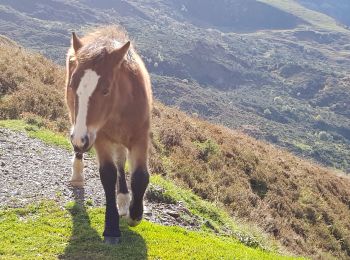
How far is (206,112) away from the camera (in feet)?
611

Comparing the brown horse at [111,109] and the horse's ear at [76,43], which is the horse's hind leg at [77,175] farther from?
the horse's ear at [76,43]

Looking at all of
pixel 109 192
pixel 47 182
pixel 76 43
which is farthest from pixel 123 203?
pixel 76 43

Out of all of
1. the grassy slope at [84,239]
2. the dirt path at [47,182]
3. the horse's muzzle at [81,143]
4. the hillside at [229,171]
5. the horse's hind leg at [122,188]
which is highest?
the horse's muzzle at [81,143]

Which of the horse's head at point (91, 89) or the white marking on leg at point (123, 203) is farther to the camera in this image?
the white marking on leg at point (123, 203)

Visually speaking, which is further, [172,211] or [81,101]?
[172,211]

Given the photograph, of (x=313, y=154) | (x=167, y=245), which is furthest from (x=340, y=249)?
(x=313, y=154)

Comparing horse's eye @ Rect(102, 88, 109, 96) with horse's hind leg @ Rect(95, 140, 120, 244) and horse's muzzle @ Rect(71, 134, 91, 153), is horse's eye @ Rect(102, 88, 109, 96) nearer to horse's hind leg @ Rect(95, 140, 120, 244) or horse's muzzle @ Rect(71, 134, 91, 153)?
horse's muzzle @ Rect(71, 134, 91, 153)

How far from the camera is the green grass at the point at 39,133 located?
46.3 feet

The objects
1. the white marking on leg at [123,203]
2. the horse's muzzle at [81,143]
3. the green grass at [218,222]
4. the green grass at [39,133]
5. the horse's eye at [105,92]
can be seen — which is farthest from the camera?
the green grass at [39,133]

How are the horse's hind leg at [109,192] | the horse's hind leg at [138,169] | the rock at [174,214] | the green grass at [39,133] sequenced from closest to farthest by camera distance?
the horse's hind leg at [138,169]
the horse's hind leg at [109,192]
the rock at [174,214]
the green grass at [39,133]

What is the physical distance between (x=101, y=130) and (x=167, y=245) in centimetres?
234

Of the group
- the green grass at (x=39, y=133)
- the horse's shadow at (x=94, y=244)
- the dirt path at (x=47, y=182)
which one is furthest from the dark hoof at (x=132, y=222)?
the green grass at (x=39, y=133)

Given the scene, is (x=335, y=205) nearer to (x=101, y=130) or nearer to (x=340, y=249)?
(x=340, y=249)

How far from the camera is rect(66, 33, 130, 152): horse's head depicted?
21.7ft
